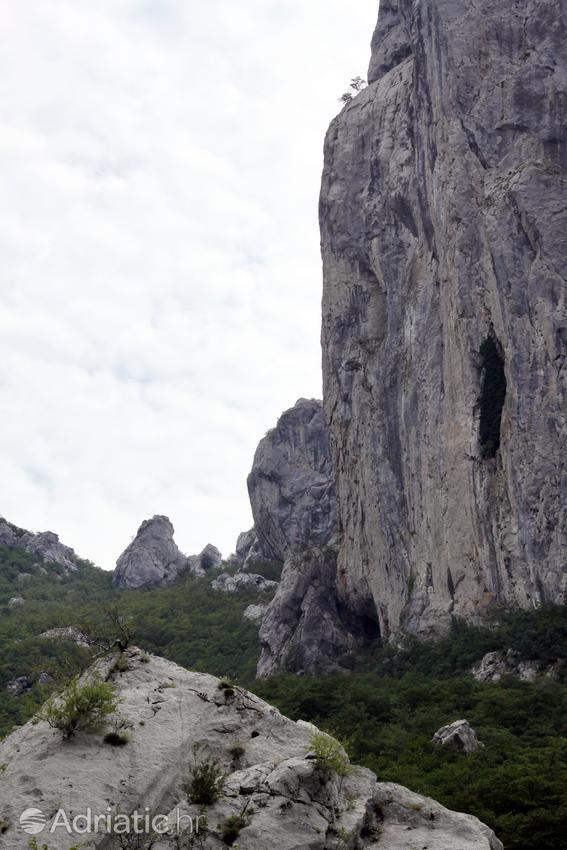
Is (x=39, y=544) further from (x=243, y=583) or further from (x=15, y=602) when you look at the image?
(x=243, y=583)

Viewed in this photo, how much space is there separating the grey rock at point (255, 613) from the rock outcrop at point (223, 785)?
2052 inches

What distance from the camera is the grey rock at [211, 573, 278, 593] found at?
75688 millimetres

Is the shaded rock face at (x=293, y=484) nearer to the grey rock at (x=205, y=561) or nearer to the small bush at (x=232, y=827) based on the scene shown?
the grey rock at (x=205, y=561)

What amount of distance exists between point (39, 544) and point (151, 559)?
52.5 feet

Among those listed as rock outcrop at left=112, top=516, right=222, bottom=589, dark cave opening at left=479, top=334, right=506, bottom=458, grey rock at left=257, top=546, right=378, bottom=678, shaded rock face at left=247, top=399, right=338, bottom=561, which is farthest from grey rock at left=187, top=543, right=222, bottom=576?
dark cave opening at left=479, top=334, right=506, bottom=458

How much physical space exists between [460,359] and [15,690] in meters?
30.0

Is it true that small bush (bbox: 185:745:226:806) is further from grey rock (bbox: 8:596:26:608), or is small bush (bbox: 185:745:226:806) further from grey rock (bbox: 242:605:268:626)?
grey rock (bbox: 8:596:26:608)

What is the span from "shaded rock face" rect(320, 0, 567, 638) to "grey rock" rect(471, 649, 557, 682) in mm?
2605

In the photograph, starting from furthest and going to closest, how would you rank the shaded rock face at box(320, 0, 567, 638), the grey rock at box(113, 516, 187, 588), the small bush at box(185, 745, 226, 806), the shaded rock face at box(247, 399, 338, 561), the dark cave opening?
the grey rock at box(113, 516, 187, 588) < the shaded rock face at box(247, 399, 338, 561) < the dark cave opening < the shaded rock face at box(320, 0, 567, 638) < the small bush at box(185, 745, 226, 806)

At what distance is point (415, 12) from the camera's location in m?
53.3

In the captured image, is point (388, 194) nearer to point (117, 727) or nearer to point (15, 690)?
point (15, 690)

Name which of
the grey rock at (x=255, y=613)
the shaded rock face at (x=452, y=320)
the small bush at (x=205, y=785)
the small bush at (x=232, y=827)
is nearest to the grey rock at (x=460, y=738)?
the shaded rock face at (x=452, y=320)

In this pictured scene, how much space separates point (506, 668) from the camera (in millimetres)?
38250

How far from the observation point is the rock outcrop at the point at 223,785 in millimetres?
12867
